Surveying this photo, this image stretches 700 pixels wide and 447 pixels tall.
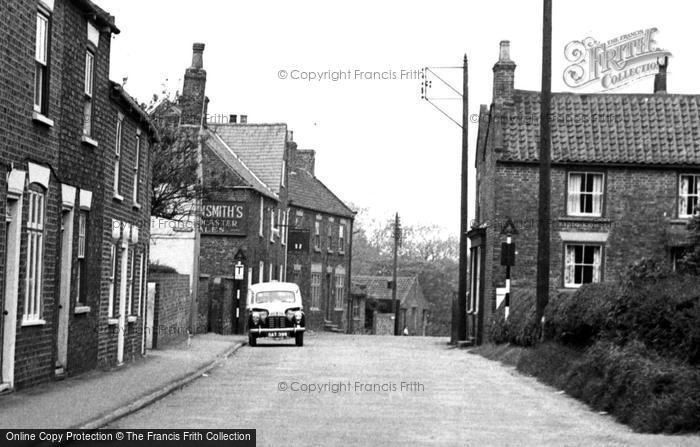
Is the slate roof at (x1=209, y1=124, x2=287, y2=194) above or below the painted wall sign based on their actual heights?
above

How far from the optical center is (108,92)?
22641 mm

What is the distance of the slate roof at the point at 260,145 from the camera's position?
59281 mm

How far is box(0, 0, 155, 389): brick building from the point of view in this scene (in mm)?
16484

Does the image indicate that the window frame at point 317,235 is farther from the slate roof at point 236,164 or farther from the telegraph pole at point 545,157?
the telegraph pole at point 545,157

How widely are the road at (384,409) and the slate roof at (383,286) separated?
216 feet

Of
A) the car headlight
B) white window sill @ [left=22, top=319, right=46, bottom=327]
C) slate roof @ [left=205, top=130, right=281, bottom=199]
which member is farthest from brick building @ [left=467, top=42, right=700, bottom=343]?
white window sill @ [left=22, top=319, right=46, bottom=327]

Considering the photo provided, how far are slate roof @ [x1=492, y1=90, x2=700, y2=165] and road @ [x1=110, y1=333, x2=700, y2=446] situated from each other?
58.2 ft

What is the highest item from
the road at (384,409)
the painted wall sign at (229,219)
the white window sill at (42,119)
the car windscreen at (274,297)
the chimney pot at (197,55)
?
the chimney pot at (197,55)

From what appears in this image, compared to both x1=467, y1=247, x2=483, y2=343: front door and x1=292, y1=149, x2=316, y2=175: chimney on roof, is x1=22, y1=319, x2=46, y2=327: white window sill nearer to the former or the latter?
x1=467, y1=247, x2=483, y2=343: front door

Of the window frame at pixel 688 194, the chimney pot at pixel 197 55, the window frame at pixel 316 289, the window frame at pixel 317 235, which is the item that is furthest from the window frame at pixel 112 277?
the window frame at pixel 317 235

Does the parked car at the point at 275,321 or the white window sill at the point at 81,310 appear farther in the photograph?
the parked car at the point at 275,321

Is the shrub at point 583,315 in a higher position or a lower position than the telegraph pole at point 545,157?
lower

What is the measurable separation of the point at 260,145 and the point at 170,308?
24659 millimetres

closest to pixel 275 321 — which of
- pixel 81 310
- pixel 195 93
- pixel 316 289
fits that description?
pixel 195 93
